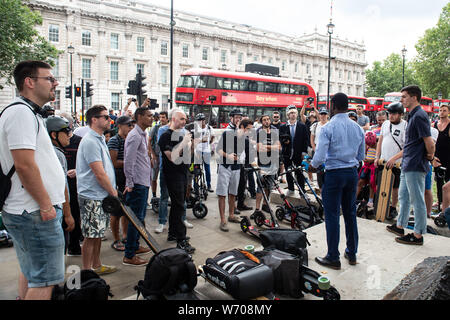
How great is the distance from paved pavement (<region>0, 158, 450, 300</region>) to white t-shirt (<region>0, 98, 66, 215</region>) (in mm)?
1419

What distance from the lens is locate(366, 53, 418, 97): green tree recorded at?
7162 centimetres

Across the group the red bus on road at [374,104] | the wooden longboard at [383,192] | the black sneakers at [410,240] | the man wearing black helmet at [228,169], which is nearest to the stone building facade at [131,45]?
the red bus on road at [374,104]

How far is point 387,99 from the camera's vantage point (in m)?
40.1

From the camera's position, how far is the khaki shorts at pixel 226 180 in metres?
5.58

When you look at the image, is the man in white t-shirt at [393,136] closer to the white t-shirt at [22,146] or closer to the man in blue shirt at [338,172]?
the man in blue shirt at [338,172]

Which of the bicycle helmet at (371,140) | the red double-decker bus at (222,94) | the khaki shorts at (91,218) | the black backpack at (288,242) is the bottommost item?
the black backpack at (288,242)

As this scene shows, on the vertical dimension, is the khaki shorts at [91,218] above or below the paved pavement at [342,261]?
above

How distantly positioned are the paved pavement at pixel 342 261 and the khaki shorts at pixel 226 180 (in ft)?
2.25

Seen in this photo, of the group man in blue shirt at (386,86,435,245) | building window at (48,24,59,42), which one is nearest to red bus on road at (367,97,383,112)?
building window at (48,24,59,42)

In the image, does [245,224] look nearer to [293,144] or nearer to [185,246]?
[185,246]

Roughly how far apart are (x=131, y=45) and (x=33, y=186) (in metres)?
45.3

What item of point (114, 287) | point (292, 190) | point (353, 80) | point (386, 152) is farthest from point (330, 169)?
point (353, 80)

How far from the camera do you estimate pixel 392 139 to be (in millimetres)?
5539
